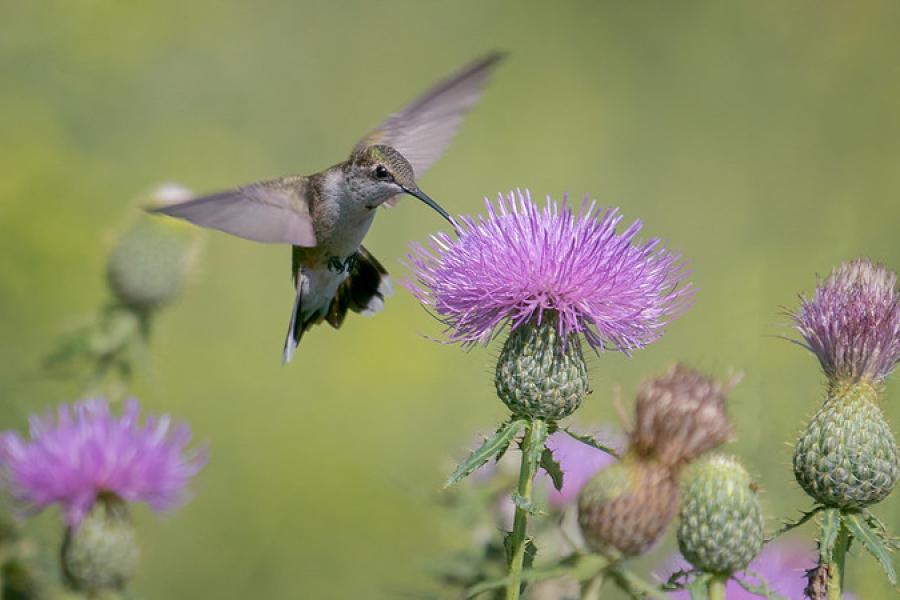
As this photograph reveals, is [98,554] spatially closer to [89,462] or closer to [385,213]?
[89,462]

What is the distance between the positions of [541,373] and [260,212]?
0.89 m

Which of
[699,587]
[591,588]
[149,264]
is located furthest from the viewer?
[149,264]

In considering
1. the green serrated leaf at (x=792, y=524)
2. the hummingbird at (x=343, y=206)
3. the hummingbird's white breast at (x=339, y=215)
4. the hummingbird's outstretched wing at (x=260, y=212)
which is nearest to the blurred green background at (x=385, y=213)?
the hummingbird at (x=343, y=206)

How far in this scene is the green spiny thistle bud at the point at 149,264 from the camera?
483 cm

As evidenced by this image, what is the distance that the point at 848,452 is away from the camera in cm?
249

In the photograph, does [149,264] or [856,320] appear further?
[149,264]

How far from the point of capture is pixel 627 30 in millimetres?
10484

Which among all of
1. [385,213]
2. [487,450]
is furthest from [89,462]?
[385,213]

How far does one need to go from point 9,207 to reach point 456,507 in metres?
3.92

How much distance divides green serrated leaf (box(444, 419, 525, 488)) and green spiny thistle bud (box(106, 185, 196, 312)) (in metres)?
2.57

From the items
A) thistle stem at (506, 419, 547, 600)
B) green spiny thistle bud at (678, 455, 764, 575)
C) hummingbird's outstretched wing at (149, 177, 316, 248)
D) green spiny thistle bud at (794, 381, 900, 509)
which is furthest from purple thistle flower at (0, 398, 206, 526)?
green spiny thistle bud at (794, 381, 900, 509)

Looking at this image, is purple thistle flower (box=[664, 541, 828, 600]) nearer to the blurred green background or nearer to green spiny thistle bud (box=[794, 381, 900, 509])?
green spiny thistle bud (box=[794, 381, 900, 509])

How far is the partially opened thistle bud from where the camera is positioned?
2.50m

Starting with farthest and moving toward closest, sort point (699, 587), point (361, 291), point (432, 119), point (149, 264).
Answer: point (149, 264)
point (432, 119)
point (361, 291)
point (699, 587)
